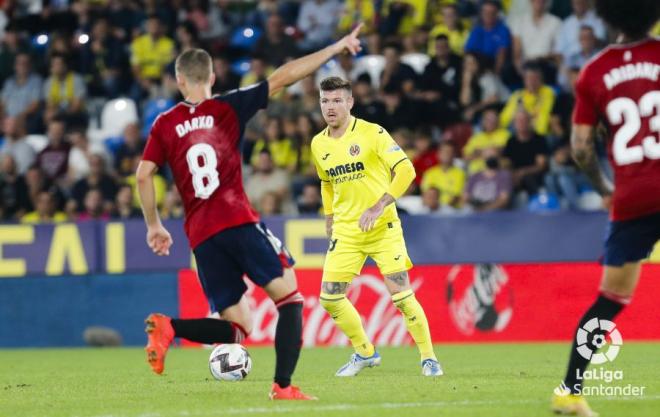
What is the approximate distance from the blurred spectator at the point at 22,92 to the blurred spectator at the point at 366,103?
5576 mm

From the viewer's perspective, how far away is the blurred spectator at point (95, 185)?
59.6 feet

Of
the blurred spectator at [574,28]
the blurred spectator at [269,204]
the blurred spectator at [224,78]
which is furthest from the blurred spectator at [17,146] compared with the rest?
the blurred spectator at [574,28]

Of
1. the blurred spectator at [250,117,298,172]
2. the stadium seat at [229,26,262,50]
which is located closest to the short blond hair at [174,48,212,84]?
the blurred spectator at [250,117,298,172]

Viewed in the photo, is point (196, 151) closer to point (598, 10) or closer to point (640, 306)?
point (598, 10)

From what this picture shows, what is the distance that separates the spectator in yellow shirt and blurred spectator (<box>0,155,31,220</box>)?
634cm

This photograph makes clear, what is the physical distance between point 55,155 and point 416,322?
397 inches

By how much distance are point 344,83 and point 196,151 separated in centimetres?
262

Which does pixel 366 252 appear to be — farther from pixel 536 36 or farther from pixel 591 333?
pixel 536 36

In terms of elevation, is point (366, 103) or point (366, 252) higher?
point (366, 103)

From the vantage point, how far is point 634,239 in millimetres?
6992

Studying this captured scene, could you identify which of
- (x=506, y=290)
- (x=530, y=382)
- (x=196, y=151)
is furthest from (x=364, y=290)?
(x=196, y=151)

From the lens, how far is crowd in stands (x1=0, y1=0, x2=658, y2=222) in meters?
17.2

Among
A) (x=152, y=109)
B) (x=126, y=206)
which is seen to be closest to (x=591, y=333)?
(x=126, y=206)

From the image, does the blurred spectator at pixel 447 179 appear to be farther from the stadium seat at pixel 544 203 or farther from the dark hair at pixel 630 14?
the dark hair at pixel 630 14
